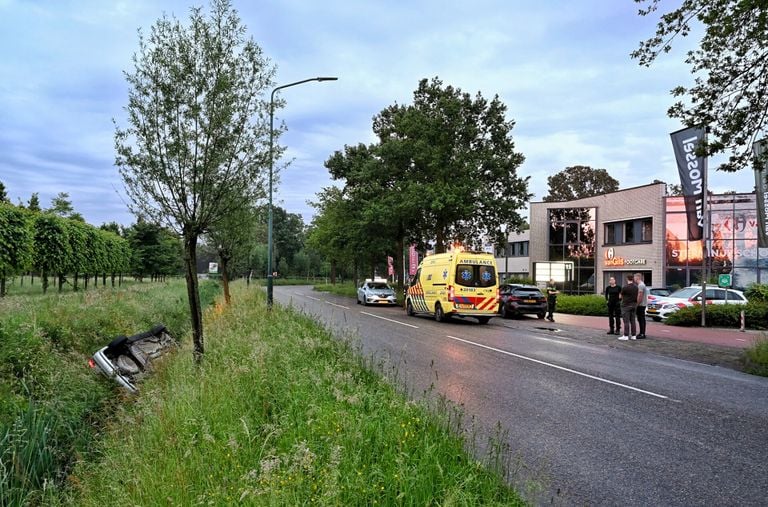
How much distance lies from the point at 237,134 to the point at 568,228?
42.7 metres

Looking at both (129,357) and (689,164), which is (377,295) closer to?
(689,164)


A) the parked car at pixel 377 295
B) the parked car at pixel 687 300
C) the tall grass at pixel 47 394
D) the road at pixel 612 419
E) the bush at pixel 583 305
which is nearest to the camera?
the road at pixel 612 419

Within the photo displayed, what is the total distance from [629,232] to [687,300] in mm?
20482

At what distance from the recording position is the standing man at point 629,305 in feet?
48.8

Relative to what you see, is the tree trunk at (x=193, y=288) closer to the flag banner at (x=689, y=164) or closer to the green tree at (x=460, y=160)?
the flag banner at (x=689, y=164)

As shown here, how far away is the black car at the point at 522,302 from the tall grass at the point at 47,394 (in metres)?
16.6

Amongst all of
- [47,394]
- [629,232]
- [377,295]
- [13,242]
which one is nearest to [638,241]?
[629,232]

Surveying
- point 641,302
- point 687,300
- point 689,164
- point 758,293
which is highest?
point 689,164

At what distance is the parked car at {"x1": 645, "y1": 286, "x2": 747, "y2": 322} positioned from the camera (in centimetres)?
2162

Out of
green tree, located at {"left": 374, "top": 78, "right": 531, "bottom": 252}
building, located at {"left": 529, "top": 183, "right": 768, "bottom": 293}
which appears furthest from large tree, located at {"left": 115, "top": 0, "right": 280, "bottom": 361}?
building, located at {"left": 529, "top": 183, "right": 768, "bottom": 293}

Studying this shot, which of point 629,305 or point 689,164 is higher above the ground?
point 689,164

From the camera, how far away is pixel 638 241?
3975 centimetres

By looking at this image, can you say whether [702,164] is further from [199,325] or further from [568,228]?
[568,228]

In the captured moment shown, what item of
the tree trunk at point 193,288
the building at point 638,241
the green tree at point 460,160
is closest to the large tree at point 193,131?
the tree trunk at point 193,288
